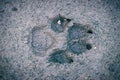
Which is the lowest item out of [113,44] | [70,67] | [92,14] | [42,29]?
[70,67]

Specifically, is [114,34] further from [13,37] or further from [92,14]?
[13,37]

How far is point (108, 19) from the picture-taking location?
67.6 inches

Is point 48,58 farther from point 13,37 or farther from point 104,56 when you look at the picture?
point 104,56

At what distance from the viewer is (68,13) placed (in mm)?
1718

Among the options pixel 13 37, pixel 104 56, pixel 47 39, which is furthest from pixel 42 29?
pixel 104 56

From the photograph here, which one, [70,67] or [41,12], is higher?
[41,12]

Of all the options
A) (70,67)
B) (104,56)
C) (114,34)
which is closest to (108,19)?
(114,34)

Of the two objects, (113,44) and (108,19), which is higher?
(108,19)

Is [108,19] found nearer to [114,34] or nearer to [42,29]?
[114,34]

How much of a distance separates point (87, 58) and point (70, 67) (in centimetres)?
16

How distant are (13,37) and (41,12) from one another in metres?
0.31

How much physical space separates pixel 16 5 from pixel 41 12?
222 millimetres

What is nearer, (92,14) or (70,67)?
(70,67)

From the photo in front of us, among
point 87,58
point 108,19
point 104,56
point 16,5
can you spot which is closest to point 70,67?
point 87,58
